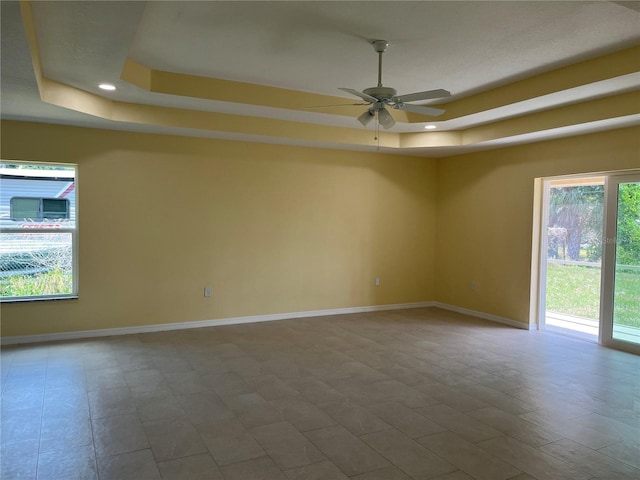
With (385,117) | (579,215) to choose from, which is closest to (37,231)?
(385,117)

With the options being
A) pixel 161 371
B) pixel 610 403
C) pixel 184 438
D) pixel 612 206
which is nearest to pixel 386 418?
pixel 184 438

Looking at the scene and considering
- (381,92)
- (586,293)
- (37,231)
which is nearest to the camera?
(381,92)

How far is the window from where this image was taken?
5.05 m

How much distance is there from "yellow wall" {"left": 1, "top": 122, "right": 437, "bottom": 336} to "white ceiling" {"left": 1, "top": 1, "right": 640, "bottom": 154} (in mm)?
792

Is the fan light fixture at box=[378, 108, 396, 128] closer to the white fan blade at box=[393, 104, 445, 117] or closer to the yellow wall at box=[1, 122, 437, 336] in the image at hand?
the white fan blade at box=[393, 104, 445, 117]

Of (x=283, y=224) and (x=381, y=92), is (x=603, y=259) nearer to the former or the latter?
(x=381, y=92)

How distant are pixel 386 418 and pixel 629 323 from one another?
3493mm

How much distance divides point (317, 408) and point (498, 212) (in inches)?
169

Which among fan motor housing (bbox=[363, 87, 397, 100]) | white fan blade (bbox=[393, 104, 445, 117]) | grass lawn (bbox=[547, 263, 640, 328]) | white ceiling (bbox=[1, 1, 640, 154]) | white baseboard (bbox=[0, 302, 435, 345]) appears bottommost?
white baseboard (bbox=[0, 302, 435, 345])

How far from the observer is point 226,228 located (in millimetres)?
6000

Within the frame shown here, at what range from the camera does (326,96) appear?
16.9 feet

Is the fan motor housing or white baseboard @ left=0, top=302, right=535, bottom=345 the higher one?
the fan motor housing

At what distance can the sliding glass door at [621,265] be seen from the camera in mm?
5000

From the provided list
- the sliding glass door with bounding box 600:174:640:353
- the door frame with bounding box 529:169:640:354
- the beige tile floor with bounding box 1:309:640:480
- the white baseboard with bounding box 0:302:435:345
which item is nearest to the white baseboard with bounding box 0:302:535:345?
the white baseboard with bounding box 0:302:435:345
